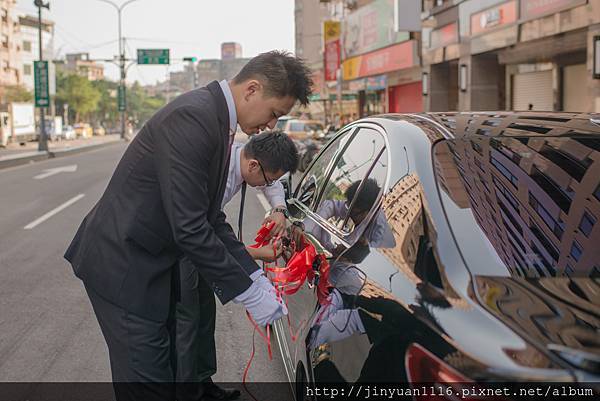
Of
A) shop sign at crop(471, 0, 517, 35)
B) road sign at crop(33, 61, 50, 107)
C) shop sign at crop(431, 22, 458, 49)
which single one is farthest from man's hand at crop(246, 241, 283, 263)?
road sign at crop(33, 61, 50, 107)

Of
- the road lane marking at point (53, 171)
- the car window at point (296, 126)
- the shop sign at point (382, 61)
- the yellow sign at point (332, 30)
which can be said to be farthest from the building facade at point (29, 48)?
the car window at point (296, 126)

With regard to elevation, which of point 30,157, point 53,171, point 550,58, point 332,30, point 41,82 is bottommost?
point 53,171

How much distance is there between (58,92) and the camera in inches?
3706

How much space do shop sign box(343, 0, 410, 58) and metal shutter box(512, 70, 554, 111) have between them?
267 inches

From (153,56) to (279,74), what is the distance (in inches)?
2454

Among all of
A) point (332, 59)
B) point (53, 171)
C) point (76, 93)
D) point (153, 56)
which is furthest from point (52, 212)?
point (76, 93)

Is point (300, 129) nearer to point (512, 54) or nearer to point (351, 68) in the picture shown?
point (512, 54)

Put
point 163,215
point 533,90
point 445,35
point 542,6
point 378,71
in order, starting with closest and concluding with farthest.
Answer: point 163,215 → point 542,6 → point 533,90 → point 445,35 → point 378,71

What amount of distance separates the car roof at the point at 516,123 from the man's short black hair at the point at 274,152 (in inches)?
17.7

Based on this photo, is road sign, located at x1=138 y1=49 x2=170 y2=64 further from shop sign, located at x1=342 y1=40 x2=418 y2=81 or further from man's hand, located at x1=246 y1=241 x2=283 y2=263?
man's hand, located at x1=246 y1=241 x2=283 y2=263

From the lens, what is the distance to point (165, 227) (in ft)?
8.15

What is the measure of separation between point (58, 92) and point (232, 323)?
94835 millimetres

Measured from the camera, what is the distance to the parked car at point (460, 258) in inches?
68.0

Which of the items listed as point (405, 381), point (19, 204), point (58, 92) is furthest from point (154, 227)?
point (58, 92)
